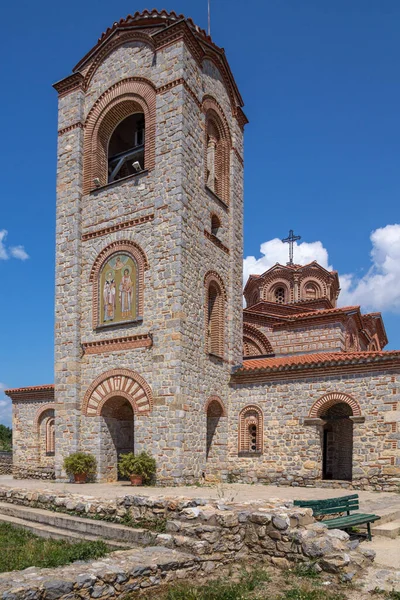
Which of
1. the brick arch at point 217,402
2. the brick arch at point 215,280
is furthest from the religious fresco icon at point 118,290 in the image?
the brick arch at point 217,402

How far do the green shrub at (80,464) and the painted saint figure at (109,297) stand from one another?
3906 mm

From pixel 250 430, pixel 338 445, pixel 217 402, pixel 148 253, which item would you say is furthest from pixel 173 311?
pixel 338 445

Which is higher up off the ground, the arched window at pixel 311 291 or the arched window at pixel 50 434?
the arched window at pixel 311 291

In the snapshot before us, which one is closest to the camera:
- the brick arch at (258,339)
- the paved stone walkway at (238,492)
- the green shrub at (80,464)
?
the paved stone walkway at (238,492)

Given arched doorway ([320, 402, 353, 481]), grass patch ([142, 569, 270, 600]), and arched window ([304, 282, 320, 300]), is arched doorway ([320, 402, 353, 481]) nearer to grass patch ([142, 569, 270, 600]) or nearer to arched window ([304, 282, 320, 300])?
arched window ([304, 282, 320, 300])

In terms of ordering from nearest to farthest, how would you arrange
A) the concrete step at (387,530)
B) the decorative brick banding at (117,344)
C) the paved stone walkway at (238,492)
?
the concrete step at (387,530) → the paved stone walkway at (238,492) → the decorative brick banding at (117,344)

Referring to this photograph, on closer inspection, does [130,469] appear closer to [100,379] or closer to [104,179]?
[100,379]

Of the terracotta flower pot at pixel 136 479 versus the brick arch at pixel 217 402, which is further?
the brick arch at pixel 217 402

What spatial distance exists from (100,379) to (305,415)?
596 centimetres

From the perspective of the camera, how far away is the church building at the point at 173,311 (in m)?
14.8

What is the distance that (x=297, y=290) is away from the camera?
92.9 feet

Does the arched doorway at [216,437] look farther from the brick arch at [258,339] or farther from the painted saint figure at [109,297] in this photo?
the brick arch at [258,339]

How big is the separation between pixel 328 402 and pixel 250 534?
8607 millimetres

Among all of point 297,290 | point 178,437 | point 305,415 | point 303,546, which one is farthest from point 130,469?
point 297,290
